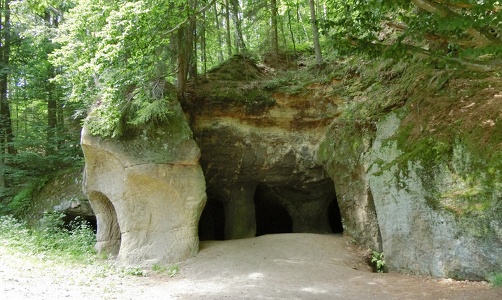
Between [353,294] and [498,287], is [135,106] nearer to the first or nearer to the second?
[353,294]

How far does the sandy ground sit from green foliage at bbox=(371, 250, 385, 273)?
34 cm

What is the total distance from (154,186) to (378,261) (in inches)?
235

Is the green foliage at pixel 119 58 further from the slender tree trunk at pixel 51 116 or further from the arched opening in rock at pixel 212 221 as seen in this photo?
the arched opening in rock at pixel 212 221

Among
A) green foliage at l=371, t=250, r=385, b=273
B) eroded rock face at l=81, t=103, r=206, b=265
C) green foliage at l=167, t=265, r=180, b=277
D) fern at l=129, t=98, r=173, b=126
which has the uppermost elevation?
fern at l=129, t=98, r=173, b=126

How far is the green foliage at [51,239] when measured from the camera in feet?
32.7

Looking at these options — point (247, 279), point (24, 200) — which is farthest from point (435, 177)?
point (24, 200)

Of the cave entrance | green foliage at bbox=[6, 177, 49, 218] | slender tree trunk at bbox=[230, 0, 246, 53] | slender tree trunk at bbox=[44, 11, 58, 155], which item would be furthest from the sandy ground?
slender tree trunk at bbox=[230, 0, 246, 53]

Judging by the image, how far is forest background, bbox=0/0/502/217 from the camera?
550 cm

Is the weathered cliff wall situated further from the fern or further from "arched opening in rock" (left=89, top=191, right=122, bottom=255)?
"arched opening in rock" (left=89, top=191, right=122, bottom=255)

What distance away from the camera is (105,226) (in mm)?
11617

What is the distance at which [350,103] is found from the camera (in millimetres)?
11750

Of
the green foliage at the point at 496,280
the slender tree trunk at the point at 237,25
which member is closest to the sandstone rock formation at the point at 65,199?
the slender tree trunk at the point at 237,25

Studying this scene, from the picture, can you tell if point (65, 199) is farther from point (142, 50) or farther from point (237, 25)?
point (237, 25)

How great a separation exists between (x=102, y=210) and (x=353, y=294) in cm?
792
